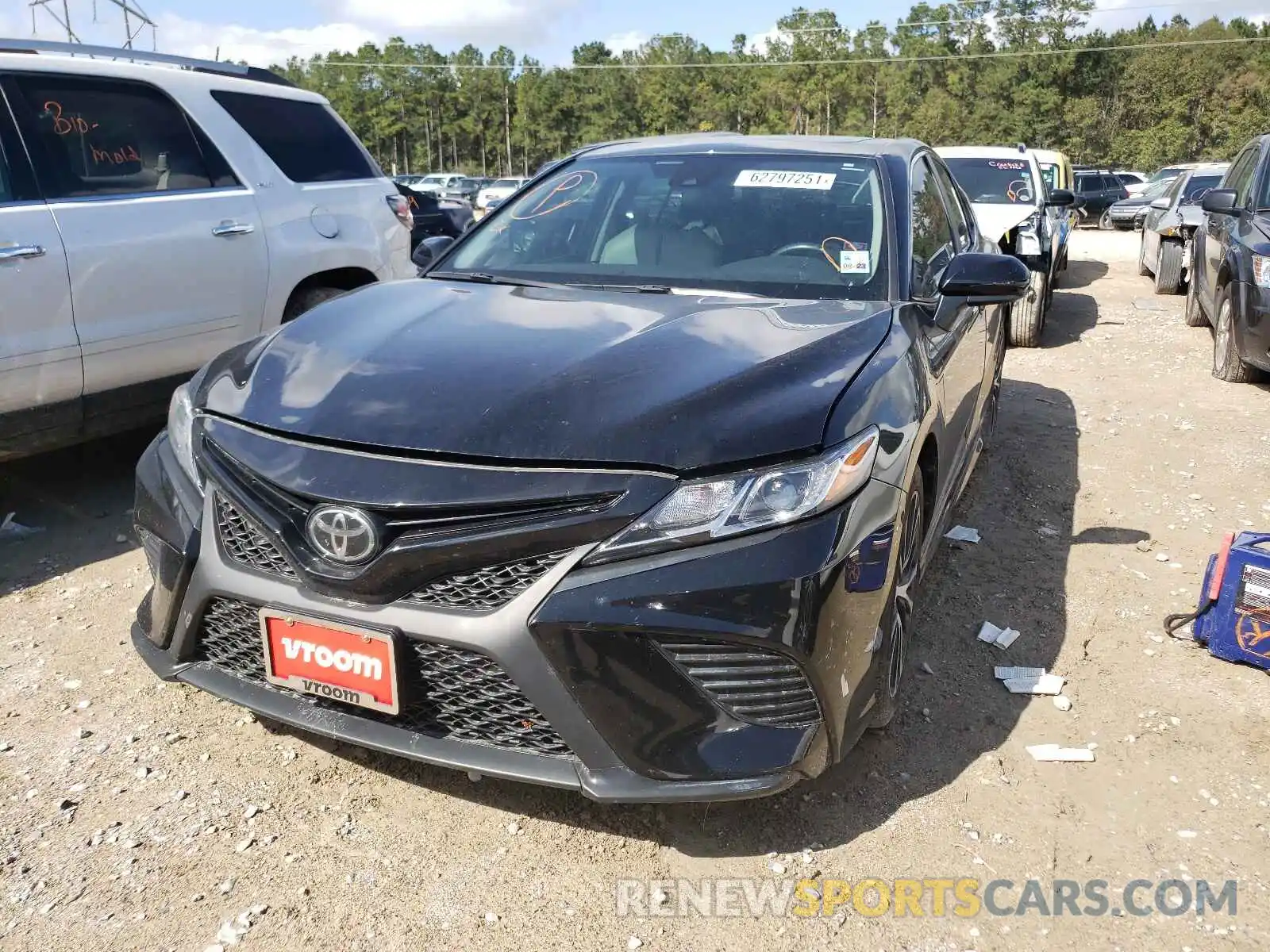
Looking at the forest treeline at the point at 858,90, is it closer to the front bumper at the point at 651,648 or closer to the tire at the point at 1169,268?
the tire at the point at 1169,268

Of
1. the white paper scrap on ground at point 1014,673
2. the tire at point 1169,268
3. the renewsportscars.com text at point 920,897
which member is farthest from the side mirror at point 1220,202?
the renewsportscars.com text at point 920,897

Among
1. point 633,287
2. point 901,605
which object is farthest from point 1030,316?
point 901,605

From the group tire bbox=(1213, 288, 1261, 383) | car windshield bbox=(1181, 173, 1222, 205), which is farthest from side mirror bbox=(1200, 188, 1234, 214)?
car windshield bbox=(1181, 173, 1222, 205)

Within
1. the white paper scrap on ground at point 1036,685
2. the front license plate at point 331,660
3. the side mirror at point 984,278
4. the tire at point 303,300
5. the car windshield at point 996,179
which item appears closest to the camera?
the front license plate at point 331,660

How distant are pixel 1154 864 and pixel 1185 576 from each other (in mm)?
1968

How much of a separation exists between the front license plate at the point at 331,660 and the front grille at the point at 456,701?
0.11ft

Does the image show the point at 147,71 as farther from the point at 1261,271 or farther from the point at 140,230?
the point at 1261,271

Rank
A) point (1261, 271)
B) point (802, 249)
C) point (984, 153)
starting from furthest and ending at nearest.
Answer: point (984, 153) < point (1261, 271) < point (802, 249)

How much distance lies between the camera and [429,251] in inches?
153

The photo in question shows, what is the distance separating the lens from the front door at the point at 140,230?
3971mm

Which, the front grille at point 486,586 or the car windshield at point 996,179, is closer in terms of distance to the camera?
the front grille at point 486,586

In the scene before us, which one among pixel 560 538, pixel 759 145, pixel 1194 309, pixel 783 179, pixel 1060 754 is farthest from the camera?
pixel 1194 309

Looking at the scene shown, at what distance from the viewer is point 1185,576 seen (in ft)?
13.1

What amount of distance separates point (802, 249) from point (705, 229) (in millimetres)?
344
